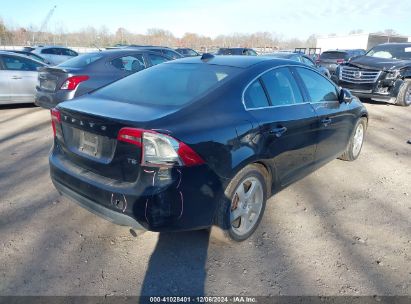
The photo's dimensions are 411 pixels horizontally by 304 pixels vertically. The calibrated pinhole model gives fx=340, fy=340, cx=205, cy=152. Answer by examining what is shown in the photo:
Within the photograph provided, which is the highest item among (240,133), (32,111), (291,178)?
(240,133)

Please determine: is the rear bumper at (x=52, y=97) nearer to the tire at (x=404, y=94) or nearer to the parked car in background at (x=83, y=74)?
the parked car in background at (x=83, y=74)

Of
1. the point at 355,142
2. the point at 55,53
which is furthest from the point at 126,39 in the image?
the point at 355,142

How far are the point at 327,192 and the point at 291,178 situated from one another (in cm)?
85

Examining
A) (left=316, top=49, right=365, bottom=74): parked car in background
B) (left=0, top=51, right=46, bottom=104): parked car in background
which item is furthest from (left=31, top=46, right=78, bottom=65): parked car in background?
(left=316, top=49, right=365, bottom=74): parked car in background

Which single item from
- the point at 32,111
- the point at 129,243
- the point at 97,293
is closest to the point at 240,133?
the point at 129,243

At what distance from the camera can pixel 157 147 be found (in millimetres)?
2389

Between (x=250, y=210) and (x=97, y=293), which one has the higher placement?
(x=250, y=210)

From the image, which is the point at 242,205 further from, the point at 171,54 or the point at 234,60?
the point at 171,54

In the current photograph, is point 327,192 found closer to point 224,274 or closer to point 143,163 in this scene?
point 224,274

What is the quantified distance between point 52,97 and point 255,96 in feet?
17.1

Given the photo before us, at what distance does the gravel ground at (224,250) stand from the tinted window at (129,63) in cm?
382

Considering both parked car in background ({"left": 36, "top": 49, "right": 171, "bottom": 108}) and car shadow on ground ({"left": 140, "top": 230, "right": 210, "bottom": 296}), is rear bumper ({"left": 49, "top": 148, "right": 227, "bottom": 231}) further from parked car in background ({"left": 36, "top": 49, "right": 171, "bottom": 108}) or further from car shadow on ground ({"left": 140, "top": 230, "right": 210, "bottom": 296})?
parked car in background ({"left": 36, "top": 49, "right": 171, "bottom": 108})

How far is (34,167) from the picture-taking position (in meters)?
4.76

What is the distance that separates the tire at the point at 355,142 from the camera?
5.03 m
